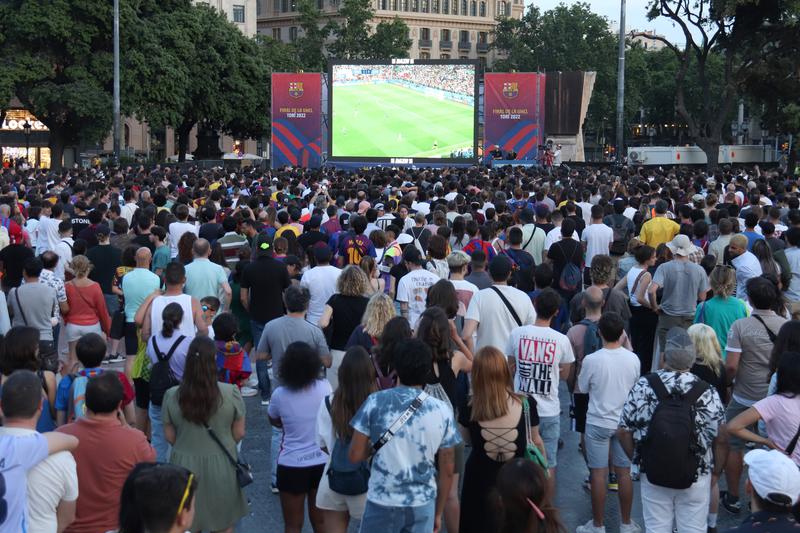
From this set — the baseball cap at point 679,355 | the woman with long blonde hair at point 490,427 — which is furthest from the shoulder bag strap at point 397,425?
the baseball cap at point 679,355

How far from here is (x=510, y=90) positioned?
3809cm

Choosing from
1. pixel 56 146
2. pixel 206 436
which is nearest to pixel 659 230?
pixel 206 436

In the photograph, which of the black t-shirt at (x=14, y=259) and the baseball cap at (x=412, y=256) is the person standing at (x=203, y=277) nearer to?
the baseball cap at (x=412, y=256)

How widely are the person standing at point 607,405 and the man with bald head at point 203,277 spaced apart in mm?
4104

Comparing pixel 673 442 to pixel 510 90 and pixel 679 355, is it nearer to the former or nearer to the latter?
pixel 679 355

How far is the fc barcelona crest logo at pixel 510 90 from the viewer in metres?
38.0

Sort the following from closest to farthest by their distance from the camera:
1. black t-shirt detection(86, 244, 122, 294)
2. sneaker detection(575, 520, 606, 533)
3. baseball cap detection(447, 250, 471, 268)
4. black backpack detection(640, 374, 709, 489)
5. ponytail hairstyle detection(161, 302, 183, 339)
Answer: black backpack detection(640, 374, 709, 489) → sneaker detection(575, 520, 606, 533) → ponytail hairstyle detection(161, 302, 183, 339) → baseball cap detection(447, 250, 471, 268) → black t-shirt detection(86, 244, 122, 294)

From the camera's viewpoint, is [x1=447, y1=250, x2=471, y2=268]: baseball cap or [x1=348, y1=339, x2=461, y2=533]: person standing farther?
[x1=447, y1=250, x2=471, y2=268]: baseball cap

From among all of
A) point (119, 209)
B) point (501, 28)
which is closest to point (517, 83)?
point (119, 209)

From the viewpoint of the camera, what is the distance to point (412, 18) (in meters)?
101

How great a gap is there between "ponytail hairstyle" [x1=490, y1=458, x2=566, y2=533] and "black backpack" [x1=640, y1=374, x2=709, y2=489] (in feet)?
6.07

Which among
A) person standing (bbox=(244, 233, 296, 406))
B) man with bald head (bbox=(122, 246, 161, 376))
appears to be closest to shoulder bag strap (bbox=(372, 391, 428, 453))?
man with bald head (bbox=(122, 246, 161, 376))

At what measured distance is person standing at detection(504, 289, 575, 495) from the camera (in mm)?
6906

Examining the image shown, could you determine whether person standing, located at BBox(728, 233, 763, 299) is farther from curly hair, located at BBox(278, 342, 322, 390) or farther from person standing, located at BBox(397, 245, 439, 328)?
curly hair, located at BBox(278, 342, 322, 390)
